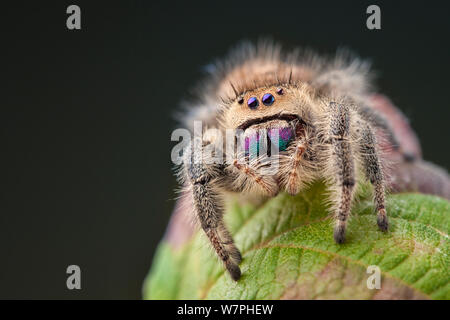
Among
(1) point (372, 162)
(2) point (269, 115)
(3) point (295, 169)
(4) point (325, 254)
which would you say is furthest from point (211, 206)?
(1) point (372, 162)

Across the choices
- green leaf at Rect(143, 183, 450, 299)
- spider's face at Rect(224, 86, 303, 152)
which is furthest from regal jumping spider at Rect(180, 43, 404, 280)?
green leaf at Rect(143, 183, 450, 299)

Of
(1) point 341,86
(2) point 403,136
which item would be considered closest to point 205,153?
(1) point 341,86

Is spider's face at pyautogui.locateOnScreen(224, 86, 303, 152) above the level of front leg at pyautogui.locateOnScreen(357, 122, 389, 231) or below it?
above

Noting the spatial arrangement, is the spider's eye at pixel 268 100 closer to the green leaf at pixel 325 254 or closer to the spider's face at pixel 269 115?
the spider's face at pixel 269 115

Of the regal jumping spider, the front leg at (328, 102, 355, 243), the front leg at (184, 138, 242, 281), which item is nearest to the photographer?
the front leg at (328, 102, 355, 243)

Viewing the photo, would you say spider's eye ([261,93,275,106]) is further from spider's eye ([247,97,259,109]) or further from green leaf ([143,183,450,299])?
green leaf ([143,183,450,299])

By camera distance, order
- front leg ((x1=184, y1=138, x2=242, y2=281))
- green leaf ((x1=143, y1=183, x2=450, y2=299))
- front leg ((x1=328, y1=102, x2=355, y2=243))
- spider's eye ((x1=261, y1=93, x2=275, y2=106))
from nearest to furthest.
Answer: green leaf ((x1=143, y1=183, x2=450, y2=299))
front leg ((x1=328, y1=102, x2=355, y2=243))
front leg ((x1=184, y1=138, x2=242, y2=281))
spider's eye ((x1=261, y1=93, x2=275, y2=106))

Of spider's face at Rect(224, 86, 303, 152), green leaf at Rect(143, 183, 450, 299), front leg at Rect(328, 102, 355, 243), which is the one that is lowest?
green leaf at Rect(143, 183, 450, 299)
